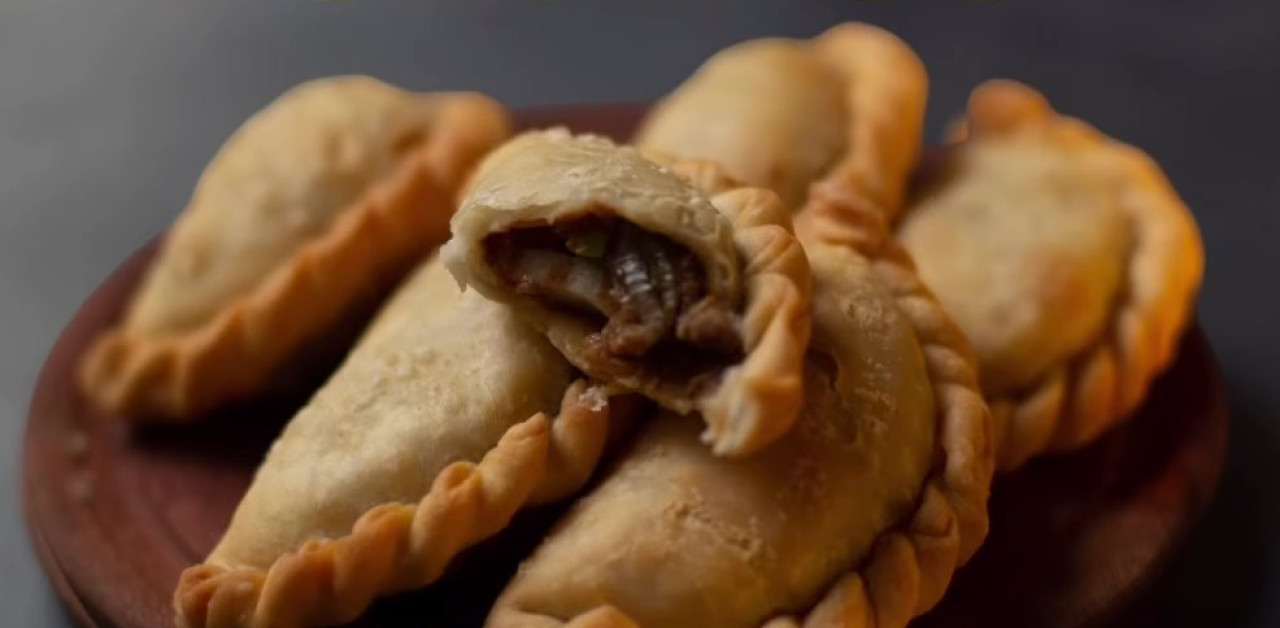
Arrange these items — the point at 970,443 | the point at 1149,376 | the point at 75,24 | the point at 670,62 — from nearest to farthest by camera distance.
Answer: the point at 970,443
the point at 1149,376
the point at 670,62
the point at 75,24

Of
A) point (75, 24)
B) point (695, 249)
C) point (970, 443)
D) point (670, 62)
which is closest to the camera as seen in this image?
point (695, 249)

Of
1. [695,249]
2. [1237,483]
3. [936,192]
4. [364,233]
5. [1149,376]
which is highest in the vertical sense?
[695,249]

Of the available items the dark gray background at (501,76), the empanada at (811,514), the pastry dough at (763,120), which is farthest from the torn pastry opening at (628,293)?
the dark gray background at (501,76)

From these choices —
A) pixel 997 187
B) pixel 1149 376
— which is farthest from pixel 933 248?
pixel 1149 376

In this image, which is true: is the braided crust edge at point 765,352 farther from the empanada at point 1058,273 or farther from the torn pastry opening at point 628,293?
the empanada at point 1058,273

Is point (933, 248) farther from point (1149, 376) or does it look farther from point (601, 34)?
point (601, 34)

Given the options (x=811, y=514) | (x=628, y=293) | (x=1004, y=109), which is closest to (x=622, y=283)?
(x=628, y=293)

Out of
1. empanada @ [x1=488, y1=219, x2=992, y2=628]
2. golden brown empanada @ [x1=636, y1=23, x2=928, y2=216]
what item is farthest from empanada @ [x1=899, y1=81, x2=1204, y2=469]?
empanada @ [x1=488, y1=219, x2=992, y2=628]

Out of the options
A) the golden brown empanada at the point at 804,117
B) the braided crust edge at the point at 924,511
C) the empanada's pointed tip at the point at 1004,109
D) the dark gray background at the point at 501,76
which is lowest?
the dark gray background at the point at 501,76
